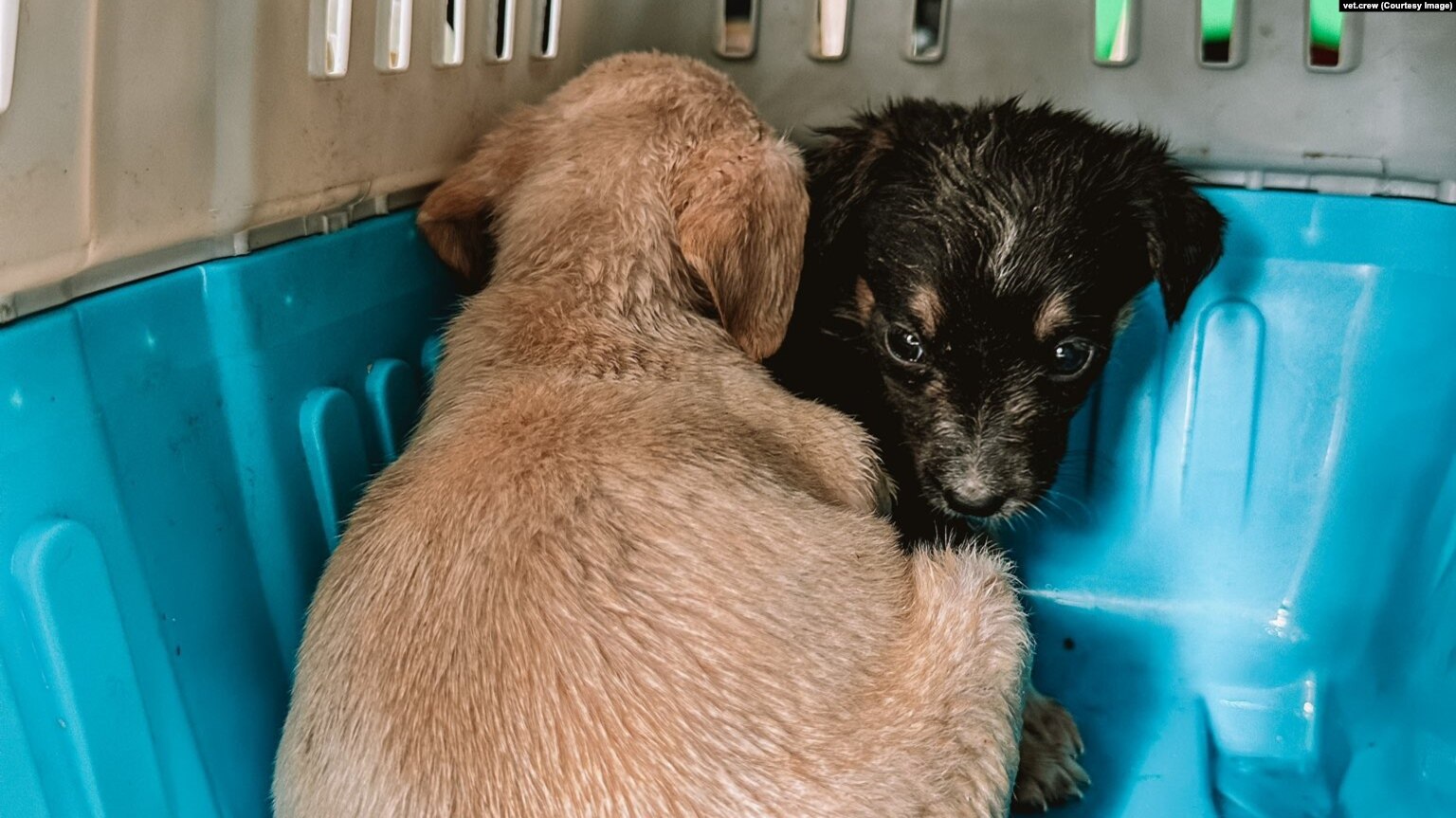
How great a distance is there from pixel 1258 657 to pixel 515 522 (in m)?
1.74

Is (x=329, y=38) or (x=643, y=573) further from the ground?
(x=329, y=38)

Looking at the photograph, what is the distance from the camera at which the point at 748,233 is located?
186 cm

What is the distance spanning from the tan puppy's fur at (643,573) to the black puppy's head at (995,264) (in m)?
0.21

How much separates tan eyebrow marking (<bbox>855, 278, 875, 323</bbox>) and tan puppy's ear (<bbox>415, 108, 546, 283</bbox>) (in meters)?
0.62

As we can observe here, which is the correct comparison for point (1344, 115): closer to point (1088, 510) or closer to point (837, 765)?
point (1088, 510)

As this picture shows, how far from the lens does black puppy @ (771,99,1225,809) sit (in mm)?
1968

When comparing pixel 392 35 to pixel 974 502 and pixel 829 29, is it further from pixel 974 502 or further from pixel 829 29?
pixel 974 502

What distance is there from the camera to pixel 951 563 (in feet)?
5.72

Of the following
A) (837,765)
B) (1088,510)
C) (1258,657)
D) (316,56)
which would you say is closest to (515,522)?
(837,765)

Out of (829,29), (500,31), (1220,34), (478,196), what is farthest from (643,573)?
(1220,34)

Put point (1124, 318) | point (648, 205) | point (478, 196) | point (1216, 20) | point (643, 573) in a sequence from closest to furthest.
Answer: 1. point (643, 573)
2. point (648, 205)
3. point (478, 196)
4. point (1124, 318)
5. point (1216, 20)

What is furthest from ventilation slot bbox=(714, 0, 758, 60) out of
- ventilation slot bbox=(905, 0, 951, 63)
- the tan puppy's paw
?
the tan puppy's paw

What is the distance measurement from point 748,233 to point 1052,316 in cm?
54

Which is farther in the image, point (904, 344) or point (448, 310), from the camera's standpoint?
point (448, 310)
